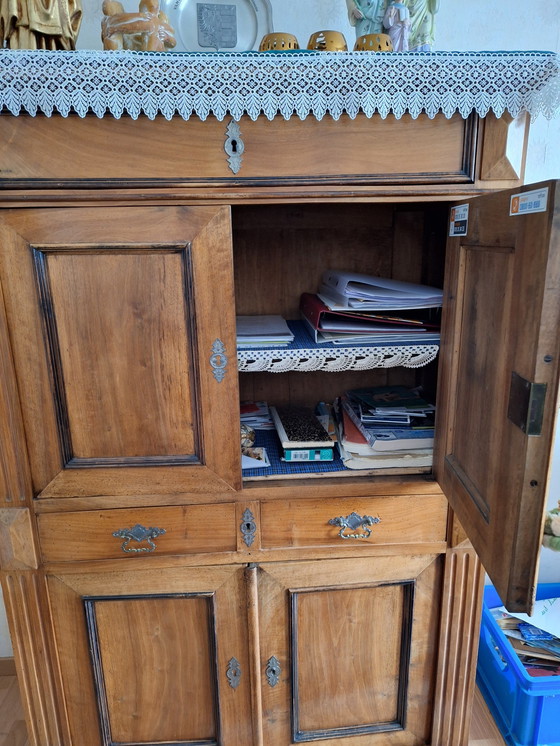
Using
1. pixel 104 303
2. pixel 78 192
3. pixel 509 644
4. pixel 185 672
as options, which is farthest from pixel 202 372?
pixel 509 644

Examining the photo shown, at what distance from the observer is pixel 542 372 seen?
633 mm

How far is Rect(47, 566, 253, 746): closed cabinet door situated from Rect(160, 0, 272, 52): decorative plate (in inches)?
44.7

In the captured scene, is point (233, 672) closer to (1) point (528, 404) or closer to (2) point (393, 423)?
(2) point (393, 423)

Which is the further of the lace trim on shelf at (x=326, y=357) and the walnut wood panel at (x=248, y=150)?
the lace trim on shelf at (x=326, y=357)

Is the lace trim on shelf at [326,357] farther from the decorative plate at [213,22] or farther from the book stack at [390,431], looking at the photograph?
the decorative plate at [213,22]

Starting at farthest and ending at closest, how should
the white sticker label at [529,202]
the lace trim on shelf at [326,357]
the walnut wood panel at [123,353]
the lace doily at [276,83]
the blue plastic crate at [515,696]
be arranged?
the blue plastic crate at [515,696], the lace trim on shelf at [326,357], the walnut wood panel at [123,353], the lace doily at [276,83], the white sticker label at [529,202]

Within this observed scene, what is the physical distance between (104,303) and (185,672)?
2.85ft

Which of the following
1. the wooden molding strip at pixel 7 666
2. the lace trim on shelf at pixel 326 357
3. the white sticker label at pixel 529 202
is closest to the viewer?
the white sticker label at pixel 529 202

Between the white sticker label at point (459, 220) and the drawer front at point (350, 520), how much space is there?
56 centimetres

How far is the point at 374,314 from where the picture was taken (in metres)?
1.10

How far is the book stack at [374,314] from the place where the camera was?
1.05 metres

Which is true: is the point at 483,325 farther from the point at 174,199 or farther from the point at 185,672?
the point at 185,672

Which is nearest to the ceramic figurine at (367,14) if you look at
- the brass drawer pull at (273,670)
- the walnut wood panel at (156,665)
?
the walnut wood panel at (156,665)

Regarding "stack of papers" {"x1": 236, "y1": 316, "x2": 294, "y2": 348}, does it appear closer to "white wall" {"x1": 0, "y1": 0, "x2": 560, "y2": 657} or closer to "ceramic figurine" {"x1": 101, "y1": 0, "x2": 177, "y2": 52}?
"ceramic figurine" {"x1": 101, "y1": 0, "x2": 177, "y2": 52}
